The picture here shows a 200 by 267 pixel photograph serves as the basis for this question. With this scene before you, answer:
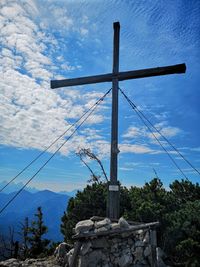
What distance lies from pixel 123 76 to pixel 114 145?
2512mm

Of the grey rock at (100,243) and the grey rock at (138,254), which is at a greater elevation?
the grey rock at (100,243)

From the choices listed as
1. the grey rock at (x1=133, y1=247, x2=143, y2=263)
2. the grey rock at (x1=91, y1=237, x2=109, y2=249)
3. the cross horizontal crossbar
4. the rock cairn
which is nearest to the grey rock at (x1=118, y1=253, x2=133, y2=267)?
the rock cairn

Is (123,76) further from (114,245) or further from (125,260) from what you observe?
(125,260)

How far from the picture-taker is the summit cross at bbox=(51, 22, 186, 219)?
8.57m

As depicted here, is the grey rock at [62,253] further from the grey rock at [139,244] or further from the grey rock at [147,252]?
the grey rock at [147,252]

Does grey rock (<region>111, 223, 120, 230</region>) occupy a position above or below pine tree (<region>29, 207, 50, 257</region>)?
above

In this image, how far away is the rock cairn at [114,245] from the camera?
23.8ft

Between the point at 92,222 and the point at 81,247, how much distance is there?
0.85m

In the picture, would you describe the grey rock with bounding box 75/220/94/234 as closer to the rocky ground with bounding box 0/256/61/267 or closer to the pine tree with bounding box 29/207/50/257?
the rocky ground with bounding box 0/256/61/267

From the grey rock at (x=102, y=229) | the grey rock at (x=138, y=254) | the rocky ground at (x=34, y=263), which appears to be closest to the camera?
the grey rock at (x=102, y=229)

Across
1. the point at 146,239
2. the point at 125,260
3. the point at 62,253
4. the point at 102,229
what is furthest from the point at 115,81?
the point at 62,253

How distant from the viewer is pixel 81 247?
734 cm

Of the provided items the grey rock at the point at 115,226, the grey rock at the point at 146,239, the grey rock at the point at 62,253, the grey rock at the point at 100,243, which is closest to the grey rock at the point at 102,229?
the grey rock at the point at 115,226

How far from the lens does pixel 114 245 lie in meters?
7.67
